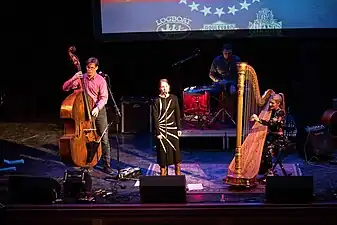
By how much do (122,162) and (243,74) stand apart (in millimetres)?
3614

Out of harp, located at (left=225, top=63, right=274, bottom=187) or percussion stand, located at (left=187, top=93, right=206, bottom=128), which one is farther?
percussion stand, located at (left=187, top=93, right=206, bottom=128)

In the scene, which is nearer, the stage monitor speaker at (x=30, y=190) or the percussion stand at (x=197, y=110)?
the stage monitor speaker at (x=30, y=190)

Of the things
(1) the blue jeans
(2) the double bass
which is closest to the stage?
(1) the blue jeans

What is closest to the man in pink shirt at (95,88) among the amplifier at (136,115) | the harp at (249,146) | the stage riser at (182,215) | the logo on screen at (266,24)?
the harp at (249,146)

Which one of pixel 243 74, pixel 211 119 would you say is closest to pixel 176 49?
pixel 211 119

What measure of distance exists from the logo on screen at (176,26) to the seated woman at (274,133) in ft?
14.7

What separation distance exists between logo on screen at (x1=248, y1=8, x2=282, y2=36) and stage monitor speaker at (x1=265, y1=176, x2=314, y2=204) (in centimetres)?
586

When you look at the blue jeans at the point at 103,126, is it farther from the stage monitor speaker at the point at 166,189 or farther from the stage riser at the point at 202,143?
the stage monitor speaker at the point at 166,189

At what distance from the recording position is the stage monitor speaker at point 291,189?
9453mm

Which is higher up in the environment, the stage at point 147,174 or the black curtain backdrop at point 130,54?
the black curtain backdrop at point 130,54

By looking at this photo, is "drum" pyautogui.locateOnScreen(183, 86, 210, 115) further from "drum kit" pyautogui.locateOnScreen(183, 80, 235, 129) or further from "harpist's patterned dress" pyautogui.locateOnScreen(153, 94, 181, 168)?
"harpist's patterned dress" pyautogui.locateOnScreen(153, 94, 181, 168)

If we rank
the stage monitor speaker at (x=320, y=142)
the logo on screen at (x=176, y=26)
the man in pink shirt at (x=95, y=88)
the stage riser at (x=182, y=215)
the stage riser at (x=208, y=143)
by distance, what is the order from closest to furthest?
the stage riser at (x=182, y=215), the man in pink shirt at (x=95, y=88), the stage monitor speaker at (x=320, y=142), the stage riser at (x=208, y=143), the logo on screen at (x=176, y=26)

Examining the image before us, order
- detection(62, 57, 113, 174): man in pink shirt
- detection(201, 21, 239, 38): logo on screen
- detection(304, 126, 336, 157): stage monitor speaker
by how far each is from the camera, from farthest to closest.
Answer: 1. detection(201, 21, 239, 38): logo on screen
2. detection(304, 126, 336, 157): stage monitor speaker
3. detection(62, 57, 113, 174): man in pink shirt

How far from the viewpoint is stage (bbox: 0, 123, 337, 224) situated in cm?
921
